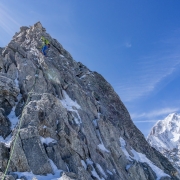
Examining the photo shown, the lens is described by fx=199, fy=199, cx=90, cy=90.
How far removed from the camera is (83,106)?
92.3 ft

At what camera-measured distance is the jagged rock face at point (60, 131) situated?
15.3 m

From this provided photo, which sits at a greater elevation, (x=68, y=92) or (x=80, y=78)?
(x=80, y=78)

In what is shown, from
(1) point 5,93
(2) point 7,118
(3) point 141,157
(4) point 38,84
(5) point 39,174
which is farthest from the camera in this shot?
(3) point 141,157

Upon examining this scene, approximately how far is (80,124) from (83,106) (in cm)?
580

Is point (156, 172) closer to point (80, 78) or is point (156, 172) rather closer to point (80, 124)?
point (80, 124)

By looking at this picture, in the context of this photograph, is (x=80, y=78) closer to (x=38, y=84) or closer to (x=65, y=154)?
(x=38, y=84)

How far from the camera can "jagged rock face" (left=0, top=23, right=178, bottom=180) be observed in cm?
1535

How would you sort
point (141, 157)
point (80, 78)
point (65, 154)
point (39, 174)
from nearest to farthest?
point (39, 174), point (65, 154), point (141, 157), point (80, 78)

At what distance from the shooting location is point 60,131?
717 inches

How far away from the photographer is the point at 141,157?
96.0 feet

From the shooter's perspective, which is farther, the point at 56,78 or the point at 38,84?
the point at 56,78

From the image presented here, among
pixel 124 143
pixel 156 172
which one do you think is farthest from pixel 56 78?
pixel 156 172

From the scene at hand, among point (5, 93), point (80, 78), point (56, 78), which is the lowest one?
point (5, 93)

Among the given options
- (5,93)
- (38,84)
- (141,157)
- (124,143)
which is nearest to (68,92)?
(38,84)
